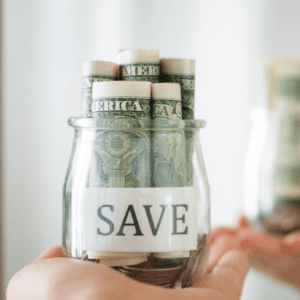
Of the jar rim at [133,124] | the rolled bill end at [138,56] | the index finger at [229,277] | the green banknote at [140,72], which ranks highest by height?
the rolled bill end at [138,56]

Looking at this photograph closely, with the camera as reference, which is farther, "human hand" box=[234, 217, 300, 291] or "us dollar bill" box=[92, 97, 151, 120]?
"human hand" box=[234, 217, 300, 291]

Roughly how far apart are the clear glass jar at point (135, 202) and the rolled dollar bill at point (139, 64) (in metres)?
0.06

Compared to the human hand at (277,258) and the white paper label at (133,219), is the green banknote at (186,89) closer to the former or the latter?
the white paper label at (133,219)

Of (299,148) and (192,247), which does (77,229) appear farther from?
(299,148)

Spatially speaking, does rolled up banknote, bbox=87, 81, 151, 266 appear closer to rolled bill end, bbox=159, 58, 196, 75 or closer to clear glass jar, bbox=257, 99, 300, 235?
rolled bill end, bbox=159, 58, 196, 75

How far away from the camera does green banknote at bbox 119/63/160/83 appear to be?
0.40m

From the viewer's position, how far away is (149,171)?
1.21 ft

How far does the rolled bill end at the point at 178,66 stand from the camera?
408 millimetres

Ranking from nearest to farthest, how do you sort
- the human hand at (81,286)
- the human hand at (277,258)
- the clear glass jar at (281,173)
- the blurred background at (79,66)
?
the human hand at (81,286)
the human hand at (277,258)
the clear glass jar at (281,173)
the blurred background at (79,66)

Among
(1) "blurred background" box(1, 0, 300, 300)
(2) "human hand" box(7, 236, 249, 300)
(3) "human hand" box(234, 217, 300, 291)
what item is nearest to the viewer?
(2) "human hand" box(7, 236, 249, 300)

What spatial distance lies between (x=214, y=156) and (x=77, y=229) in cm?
112

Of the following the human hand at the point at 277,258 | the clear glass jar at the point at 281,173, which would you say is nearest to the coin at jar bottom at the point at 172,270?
the human hand at the point at 277,258

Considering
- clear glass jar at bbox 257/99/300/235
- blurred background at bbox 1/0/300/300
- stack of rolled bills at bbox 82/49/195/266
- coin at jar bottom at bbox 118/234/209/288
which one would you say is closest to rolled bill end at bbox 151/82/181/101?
stack of rolled bills at bbox 82/49/195/266

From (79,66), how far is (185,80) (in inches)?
41.4
